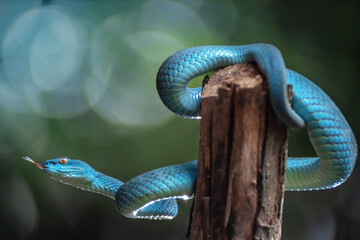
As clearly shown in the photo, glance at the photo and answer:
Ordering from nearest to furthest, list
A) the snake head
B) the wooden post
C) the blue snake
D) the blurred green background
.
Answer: the wooden post, the blue snake, the snake head, the blurred green background

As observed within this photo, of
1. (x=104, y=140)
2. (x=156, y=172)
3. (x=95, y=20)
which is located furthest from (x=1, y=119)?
(x=156, y=172)

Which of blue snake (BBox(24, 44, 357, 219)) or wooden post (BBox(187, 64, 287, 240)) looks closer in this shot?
wooden post (BBox(187, 64, 287, 240))

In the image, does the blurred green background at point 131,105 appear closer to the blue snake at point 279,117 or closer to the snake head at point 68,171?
the snake head at point 68,171

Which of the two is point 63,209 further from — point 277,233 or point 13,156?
point 277,233

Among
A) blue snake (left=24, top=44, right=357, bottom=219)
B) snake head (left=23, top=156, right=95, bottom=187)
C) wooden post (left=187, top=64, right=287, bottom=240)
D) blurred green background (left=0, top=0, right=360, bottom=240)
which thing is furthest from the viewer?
blurred green background (left=0, top=0, right=360, bottom=240)

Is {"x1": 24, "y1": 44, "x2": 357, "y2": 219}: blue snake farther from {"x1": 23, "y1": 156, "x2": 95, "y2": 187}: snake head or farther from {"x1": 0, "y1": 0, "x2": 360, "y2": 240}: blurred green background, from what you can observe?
{"x1": 0, "y1": 0, "x2": 360, "y2": 240}: blurred green background

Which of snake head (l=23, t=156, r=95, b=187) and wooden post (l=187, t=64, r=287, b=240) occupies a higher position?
wooden post (l=187, t=64, r=287, b=240)

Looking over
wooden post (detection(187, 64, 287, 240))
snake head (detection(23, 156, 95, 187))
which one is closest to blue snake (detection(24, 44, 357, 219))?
wooden post (detection(187, 64, 287, 240))
